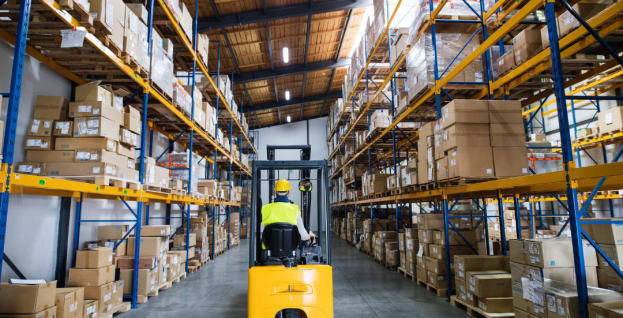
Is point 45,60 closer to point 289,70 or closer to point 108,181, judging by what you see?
point 108,181

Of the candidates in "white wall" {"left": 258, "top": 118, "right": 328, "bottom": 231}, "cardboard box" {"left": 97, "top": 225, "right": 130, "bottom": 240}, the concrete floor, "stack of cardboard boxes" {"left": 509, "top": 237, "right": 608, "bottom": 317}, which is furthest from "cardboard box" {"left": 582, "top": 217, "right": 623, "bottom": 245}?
"white wall" {"left": 258, "top": 118, "right": 328, "bottom": 231}

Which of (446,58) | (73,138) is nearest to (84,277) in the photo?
(73,138)

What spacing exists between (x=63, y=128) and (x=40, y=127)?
0.31 m

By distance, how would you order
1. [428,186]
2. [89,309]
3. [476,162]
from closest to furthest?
[89,309] → [476,162] → [428,186]

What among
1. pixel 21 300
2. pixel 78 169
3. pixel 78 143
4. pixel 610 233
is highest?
pixel 78 143

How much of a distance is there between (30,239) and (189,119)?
3.80 m

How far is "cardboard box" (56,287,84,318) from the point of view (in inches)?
148

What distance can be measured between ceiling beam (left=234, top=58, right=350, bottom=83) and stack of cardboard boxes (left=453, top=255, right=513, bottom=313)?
11277 mm

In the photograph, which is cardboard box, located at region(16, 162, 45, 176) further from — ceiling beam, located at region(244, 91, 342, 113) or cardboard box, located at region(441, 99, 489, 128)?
ceiling beam, located at region(244, 91, 342, 113)

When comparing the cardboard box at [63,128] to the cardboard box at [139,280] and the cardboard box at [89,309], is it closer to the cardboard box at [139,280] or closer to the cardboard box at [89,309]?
the cardboard box at [89,309]

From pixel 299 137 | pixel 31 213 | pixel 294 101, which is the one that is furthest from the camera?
pixel 299 137

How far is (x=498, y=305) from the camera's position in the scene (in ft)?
14.5

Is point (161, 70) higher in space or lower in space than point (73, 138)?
higher

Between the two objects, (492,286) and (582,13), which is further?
(492,286)
